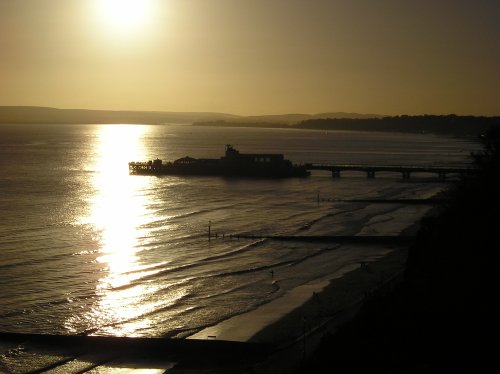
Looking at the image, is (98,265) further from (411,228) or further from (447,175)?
(447,175)

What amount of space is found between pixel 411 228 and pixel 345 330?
2979 cm

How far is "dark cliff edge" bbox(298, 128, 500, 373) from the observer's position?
1777 cm

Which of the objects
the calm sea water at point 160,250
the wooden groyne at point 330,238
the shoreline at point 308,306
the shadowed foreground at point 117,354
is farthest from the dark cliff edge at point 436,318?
the wooden groyne at point 330,238

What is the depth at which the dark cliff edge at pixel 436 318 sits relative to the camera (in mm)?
17766

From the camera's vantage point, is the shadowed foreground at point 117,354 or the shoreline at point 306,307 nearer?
the shadowed foreground at point 117,354

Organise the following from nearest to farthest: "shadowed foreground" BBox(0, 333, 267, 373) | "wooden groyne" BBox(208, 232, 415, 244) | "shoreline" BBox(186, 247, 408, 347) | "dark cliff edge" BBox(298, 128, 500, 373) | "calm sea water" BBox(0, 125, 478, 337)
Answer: "dark cliff edge" BBox(298, 128, 500, 373)
"shadowed foreground" BBox(0, 333, 267, 373)
"shoreline" BBox(186, 247, 408, 347)
"calm sea water" BBox(0, 125, 478, 337)
"wooden groyne" BBox(208, 232, 415, 244)

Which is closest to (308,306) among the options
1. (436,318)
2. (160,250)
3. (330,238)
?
(436,318)

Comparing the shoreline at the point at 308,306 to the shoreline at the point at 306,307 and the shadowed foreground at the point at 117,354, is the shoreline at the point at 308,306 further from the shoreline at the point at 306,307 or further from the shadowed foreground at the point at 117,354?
the shadowed foreground at the point at 117,354

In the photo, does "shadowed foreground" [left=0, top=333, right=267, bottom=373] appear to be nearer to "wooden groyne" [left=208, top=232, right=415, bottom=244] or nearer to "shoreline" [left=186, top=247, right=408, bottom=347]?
"shoreline" [left=186, top=247, right=408, bottom=347]

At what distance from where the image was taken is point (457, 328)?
18938 mm

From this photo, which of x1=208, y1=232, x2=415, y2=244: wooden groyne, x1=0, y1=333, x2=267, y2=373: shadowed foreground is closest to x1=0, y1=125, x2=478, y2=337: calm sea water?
x1=0, y1=333, x2=267, y2=373: shadowed foreground

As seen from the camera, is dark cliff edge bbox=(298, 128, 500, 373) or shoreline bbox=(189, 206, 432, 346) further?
shoreline bbox=(189, 206, 432, 346)

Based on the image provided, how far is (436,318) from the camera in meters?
20.0

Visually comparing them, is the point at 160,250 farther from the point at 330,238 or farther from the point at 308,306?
the point at 308,306
